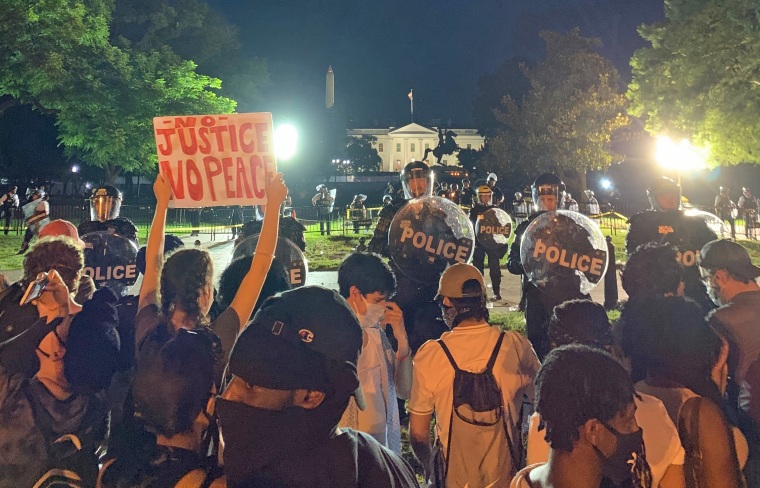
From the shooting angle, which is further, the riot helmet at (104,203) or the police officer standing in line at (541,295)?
the riot helmet at (104,203)

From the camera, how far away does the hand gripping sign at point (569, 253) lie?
16.5ft

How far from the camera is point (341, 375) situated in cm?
155

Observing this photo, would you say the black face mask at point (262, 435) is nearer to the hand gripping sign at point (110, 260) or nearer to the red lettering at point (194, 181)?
the red lettering at point (194, 181)

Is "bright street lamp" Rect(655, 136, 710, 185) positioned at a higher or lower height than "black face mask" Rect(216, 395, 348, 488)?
higher

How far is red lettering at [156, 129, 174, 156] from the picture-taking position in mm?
3422

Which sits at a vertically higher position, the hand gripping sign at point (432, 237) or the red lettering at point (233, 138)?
the red lettering at point (233, 138)

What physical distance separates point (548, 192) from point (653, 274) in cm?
299

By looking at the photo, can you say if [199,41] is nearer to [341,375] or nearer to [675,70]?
[675,70]

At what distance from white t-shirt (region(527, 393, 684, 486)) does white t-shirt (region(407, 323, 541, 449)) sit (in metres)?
0.61

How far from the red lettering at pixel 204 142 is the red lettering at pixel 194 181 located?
96mm

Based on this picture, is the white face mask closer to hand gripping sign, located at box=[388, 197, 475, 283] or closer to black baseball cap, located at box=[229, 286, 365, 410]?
black baseball cap, located at box=[229, 286, 365, 410]

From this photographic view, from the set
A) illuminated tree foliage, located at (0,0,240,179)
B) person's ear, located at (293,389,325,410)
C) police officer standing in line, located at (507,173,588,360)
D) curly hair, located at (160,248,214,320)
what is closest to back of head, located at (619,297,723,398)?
police officer standing in line, located at (507,173,588,360)

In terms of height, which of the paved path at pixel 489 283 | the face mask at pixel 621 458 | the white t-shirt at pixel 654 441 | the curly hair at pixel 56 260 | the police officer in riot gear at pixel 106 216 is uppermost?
the police officer in riot gear at pixel 106 216

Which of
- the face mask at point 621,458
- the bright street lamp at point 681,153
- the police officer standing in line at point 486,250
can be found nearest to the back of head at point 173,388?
the face mask at point 621,458
